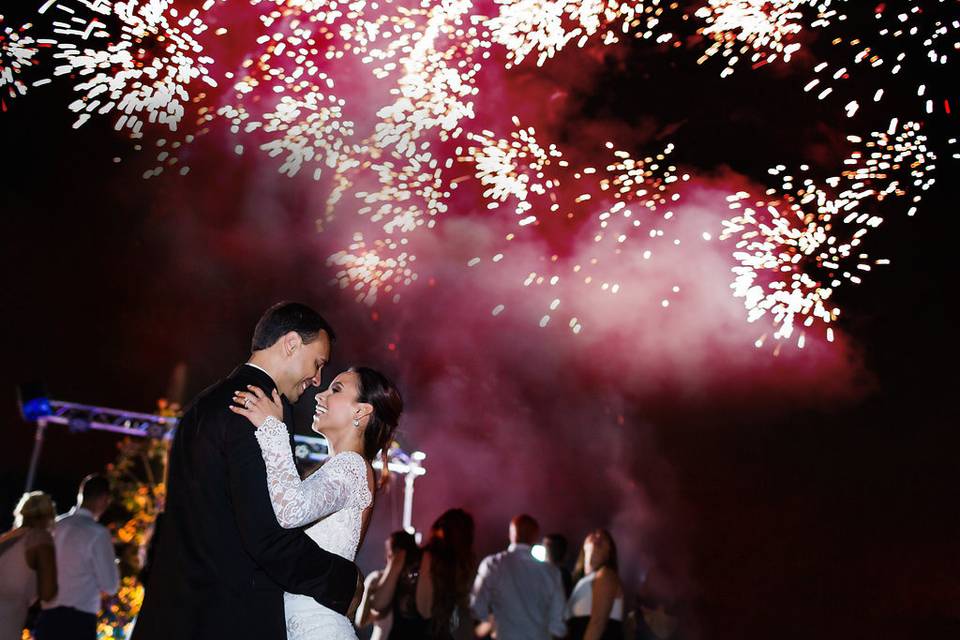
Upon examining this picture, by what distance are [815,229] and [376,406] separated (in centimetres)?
608

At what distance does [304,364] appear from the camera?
295cm

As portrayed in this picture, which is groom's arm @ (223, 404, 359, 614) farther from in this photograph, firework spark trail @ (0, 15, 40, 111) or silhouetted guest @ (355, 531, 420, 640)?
firework spark trail @ (0, 15, 40, 111)

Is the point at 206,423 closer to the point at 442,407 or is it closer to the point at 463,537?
the point at 463,537

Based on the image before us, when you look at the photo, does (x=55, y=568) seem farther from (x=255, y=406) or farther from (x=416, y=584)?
(x=255, y=406)

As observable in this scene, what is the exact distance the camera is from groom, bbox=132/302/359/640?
2615 millimetres

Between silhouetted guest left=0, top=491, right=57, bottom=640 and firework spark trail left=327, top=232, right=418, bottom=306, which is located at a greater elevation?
firework spark trail left=327, top=232, right=418, bottom=306

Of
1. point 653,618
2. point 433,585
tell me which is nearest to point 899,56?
point 653,618

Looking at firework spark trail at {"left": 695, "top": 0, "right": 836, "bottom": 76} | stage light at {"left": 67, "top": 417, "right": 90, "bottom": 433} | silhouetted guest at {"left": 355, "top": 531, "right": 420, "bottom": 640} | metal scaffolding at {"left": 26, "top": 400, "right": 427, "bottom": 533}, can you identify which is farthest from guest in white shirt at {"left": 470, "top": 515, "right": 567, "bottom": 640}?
stage light at {"left": 67, "top": 417, "right": 90, "bottom": 433}

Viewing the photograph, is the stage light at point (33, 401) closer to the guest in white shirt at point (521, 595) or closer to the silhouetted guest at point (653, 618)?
the guest in white shirt at point (521, 595)

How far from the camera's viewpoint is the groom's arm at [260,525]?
2609mm

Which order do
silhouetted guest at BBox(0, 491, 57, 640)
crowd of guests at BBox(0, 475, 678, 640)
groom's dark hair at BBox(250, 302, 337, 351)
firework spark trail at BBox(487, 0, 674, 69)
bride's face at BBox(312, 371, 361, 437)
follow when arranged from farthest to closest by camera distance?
firework spark trail at BBox(487, 0, 674, 69) → crowd of guests at BBox(0, 475, 678, 640) → silhouetted guest at BBox(0, 491, 57, 640) → bride's face at BBox(312, 371, 361, 437) → groom's dark hair at BBox(250, 302, 337, 351)

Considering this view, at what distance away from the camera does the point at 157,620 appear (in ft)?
8.63

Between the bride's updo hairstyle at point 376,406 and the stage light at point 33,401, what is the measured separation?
11179mm

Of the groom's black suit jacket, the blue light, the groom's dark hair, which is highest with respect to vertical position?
the blue light
